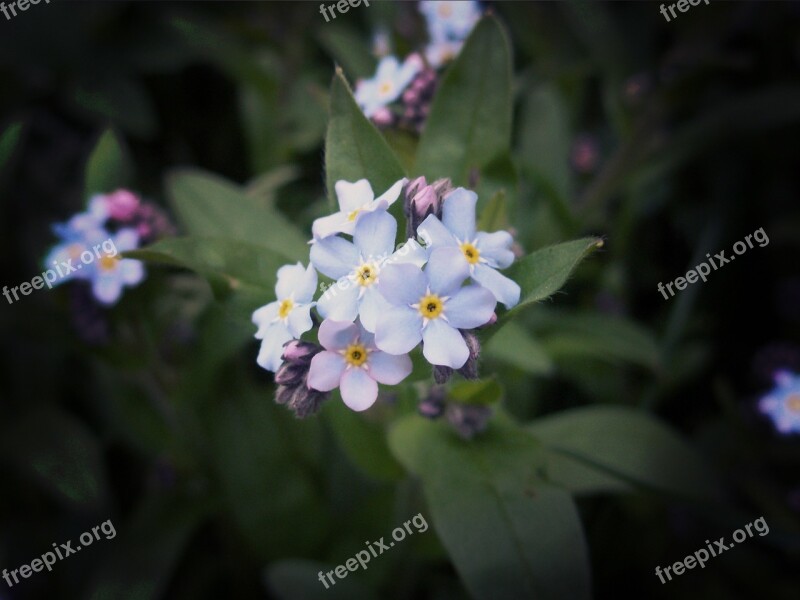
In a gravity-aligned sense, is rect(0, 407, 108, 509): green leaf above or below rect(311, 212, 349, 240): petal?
above

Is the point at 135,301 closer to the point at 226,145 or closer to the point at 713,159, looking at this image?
the point at 226,145

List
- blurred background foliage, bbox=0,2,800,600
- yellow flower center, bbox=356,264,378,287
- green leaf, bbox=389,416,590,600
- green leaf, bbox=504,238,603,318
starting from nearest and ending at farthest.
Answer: green leaf, bbox=504,238,603,318, yellow flower center, bbox=356,264,378,287, green leaf, bbox=389,416,590,600, blurred background foliage, bbox=0,2,800,600

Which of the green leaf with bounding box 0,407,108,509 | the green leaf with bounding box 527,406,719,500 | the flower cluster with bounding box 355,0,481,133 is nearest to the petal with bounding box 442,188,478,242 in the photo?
the flower cluster with bounding box 355,0,481,133

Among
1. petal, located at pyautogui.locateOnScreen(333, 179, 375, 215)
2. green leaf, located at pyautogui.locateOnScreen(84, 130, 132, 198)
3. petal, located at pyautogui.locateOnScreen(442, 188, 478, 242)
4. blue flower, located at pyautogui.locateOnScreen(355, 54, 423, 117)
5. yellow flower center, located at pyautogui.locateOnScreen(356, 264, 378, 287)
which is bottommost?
yellow flower center, located at pyautogui.locateOnScreen(356, 264, 378, 287)

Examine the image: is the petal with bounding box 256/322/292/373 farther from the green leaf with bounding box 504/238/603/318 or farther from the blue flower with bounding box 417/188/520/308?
the green leaf with bounding box 504/238/603/318

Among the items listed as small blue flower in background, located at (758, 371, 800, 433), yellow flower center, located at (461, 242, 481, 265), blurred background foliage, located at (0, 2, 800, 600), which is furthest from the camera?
small blue flower in background, located at (758, 371, 800, 433)

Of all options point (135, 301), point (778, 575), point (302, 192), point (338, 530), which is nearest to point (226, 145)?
point (302, 192)

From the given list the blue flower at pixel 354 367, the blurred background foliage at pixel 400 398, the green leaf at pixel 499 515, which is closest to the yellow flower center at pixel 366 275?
the blue flower at pixel 354 367
